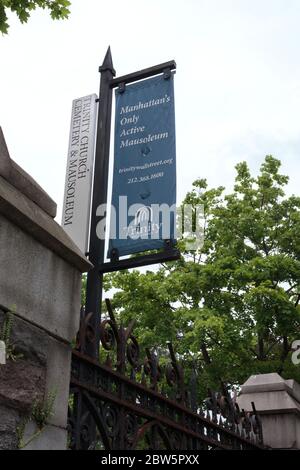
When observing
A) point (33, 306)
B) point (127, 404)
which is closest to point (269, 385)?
point (127, 404)

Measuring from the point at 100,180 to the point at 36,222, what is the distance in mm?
2801

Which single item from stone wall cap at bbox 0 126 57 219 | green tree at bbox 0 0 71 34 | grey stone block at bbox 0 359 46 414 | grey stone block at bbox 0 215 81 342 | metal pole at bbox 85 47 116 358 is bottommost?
grey stone block at bbox 0 359 46 414

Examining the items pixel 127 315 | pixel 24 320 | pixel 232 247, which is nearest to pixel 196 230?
pixel 232 247

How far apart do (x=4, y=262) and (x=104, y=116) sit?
145 inches

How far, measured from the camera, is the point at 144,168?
5.87 m

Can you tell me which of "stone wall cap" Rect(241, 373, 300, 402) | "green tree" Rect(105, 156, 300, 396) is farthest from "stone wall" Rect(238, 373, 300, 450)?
"green tree" Rect(105, 156, 300, 396)

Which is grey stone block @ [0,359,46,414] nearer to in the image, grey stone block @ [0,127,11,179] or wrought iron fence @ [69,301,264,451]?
wrought iron fence @ [69,301,264,451]

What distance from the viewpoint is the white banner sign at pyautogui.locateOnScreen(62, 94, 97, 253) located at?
582cm

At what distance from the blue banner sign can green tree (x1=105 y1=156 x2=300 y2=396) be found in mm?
9852

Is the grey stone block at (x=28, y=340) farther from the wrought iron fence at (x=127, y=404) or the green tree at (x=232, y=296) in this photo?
the green tree at (x=232, y=296)

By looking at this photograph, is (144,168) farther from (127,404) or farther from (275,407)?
(275,407)

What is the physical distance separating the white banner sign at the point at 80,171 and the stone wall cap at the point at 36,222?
2.13m

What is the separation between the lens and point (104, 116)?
20.7ft
